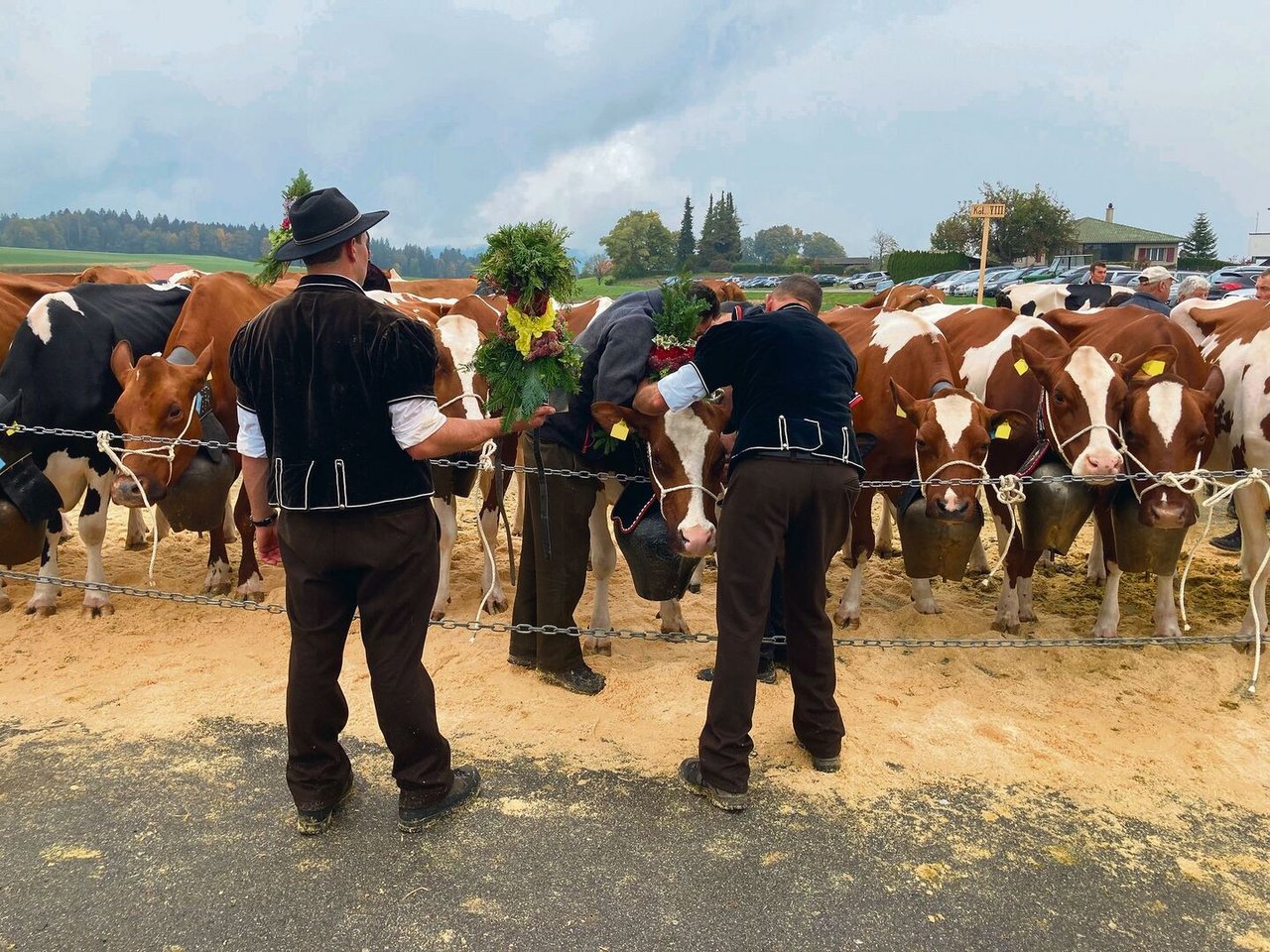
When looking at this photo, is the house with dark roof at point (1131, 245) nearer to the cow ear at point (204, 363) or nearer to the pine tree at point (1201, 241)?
the pine tree at point (1201, 241)

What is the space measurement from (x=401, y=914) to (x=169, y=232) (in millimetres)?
113986

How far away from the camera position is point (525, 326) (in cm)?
383

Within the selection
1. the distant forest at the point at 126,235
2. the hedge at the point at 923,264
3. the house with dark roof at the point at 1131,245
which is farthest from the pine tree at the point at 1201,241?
the distant forest at the point at 126,235

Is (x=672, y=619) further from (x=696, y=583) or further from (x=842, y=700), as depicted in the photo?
(x=842, y=700)

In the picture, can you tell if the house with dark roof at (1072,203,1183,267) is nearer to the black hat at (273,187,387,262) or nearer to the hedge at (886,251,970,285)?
the hedge at (886,251,970,285)

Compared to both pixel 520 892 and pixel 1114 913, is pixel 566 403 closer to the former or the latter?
pixel 520 892

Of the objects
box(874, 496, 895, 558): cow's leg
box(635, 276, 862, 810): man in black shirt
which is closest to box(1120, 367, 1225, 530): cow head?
box(635, 276, 862, 810): man in black shirt

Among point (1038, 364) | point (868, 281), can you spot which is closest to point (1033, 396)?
point (1038, 364)

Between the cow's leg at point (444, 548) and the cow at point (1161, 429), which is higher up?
Result: the cow at point (1161, 429)

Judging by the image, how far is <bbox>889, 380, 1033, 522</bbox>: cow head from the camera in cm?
484

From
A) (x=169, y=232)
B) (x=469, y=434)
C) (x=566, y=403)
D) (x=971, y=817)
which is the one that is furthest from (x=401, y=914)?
(x=169, y=232)

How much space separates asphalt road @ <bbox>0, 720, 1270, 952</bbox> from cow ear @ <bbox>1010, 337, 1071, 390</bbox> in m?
2.63

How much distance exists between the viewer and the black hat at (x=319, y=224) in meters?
3.06

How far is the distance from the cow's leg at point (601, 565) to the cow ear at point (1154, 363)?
10.5ft
